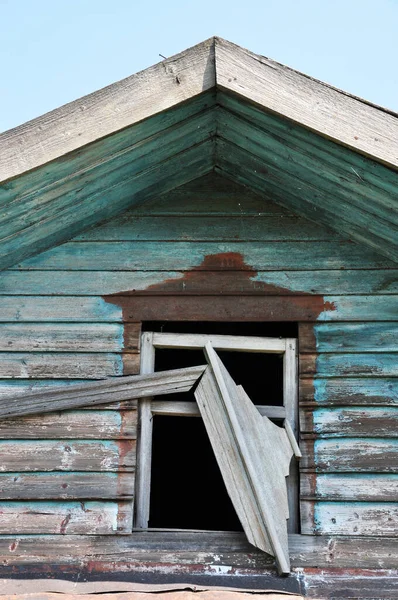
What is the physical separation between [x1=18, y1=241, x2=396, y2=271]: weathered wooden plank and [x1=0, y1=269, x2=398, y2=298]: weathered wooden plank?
0.04 metres

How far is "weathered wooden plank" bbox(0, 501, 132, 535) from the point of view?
4109mm

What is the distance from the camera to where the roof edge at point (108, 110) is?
3.79 m

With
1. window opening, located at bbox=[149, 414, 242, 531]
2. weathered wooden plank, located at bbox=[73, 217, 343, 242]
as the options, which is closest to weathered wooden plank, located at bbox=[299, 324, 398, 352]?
weathered wooden plank, located at bbox=[73, 217, 343, 242]

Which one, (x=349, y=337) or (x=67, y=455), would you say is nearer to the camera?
(x=67, y=455)

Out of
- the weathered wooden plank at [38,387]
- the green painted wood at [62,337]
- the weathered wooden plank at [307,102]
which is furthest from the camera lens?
the green painted wood at [62,337]

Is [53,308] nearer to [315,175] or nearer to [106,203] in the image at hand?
[106,203]

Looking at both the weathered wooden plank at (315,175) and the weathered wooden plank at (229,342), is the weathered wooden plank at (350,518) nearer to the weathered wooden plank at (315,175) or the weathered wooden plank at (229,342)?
the weathered wooden plank at (229,342)

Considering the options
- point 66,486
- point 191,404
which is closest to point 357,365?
point 191,404

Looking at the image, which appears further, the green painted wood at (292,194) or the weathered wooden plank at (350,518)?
the green painted wood at (292,194)

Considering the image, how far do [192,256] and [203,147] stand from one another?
64 cm

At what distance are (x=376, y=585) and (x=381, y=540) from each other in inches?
9.1

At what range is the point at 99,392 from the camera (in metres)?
4.32

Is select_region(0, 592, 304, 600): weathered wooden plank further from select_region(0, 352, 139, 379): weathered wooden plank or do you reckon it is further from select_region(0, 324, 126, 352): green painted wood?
select_region(0, 324, 126, 352): green painted wood

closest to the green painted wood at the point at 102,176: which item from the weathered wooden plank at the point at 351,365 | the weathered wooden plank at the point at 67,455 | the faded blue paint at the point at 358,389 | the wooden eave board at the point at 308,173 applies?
the wooden eave board at the point at 308,173
